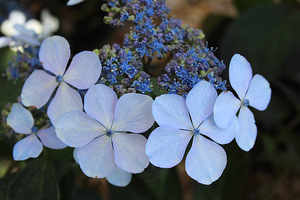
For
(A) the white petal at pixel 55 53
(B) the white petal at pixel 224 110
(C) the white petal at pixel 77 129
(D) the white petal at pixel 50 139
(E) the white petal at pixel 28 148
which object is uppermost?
(B) the white petal at pixel 224 110

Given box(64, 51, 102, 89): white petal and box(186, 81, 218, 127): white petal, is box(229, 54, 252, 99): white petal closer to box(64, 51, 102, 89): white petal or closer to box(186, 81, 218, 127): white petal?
box(186, 81, 218, 127): white petal

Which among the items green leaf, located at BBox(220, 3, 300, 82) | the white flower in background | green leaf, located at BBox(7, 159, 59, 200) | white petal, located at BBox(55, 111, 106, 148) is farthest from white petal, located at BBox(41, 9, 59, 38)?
white petal, located at BBox(55, 111, 106, 148)

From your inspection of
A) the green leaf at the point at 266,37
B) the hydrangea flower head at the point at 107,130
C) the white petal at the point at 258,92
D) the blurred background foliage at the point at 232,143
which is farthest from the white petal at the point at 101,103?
the green leaf at the point at 266,37

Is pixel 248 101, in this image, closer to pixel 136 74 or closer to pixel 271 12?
Result: pixel 136 74

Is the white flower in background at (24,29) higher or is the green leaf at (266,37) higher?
the green leaf at (266,37)

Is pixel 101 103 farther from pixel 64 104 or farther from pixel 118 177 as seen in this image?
pixel 118 177

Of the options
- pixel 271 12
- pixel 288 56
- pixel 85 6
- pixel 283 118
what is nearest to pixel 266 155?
pixel 283 118

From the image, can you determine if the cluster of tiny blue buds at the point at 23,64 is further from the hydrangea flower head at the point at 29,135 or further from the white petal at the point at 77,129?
the white petal at the point at 77,129

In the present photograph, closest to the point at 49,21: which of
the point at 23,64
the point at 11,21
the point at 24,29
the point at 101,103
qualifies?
the point at 11,21
